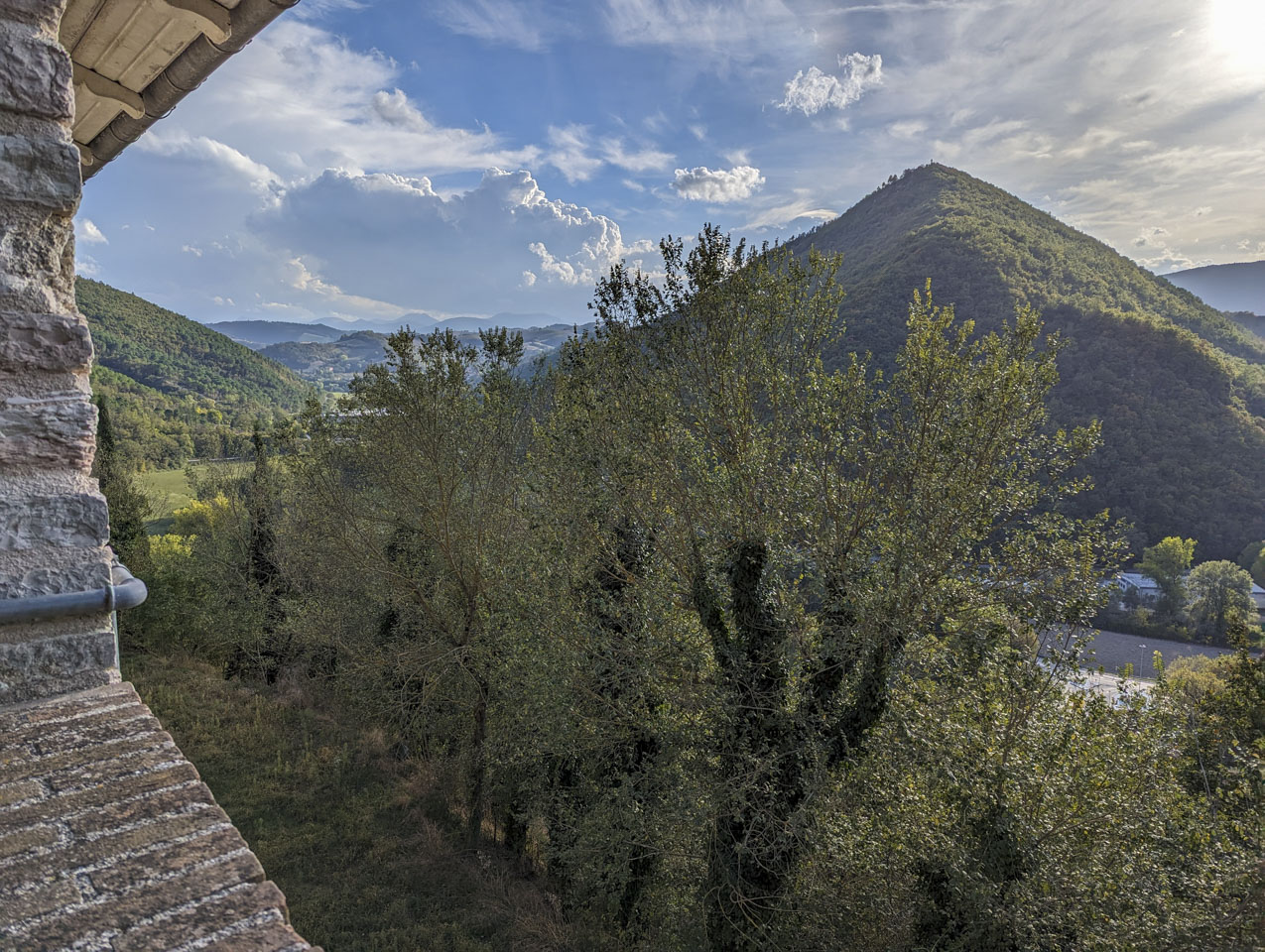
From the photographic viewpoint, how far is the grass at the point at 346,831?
32.9 ft

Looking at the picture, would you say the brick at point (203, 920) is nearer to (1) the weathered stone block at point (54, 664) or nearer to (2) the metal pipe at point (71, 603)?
(2) the metal pipe at point (71, 603)

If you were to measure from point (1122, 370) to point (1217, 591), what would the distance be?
21064mm

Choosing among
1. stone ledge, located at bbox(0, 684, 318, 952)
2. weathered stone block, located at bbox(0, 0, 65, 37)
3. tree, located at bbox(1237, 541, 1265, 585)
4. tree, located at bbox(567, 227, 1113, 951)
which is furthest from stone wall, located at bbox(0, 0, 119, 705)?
tree, located at bbox(1237, 541, 1265, 585)

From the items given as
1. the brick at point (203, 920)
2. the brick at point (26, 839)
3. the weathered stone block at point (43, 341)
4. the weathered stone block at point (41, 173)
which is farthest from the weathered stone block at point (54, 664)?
the weathered stone block at point (41, 173)

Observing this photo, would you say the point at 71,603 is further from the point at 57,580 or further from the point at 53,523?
the point at 53,523

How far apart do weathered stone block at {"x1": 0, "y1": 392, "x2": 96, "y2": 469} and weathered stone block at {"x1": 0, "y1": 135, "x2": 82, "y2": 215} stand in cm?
73

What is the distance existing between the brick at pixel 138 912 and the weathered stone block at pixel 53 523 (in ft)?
4.06

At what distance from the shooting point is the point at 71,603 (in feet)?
7.36

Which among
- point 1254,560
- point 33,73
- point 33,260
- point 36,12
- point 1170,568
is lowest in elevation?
point 1170,568

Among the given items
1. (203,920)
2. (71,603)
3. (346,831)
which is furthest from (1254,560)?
(71,603)

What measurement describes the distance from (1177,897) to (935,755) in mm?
2729

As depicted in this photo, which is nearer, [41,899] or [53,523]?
[41,899]

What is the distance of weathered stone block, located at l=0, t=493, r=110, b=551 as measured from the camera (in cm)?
224

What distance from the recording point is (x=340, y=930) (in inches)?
376
